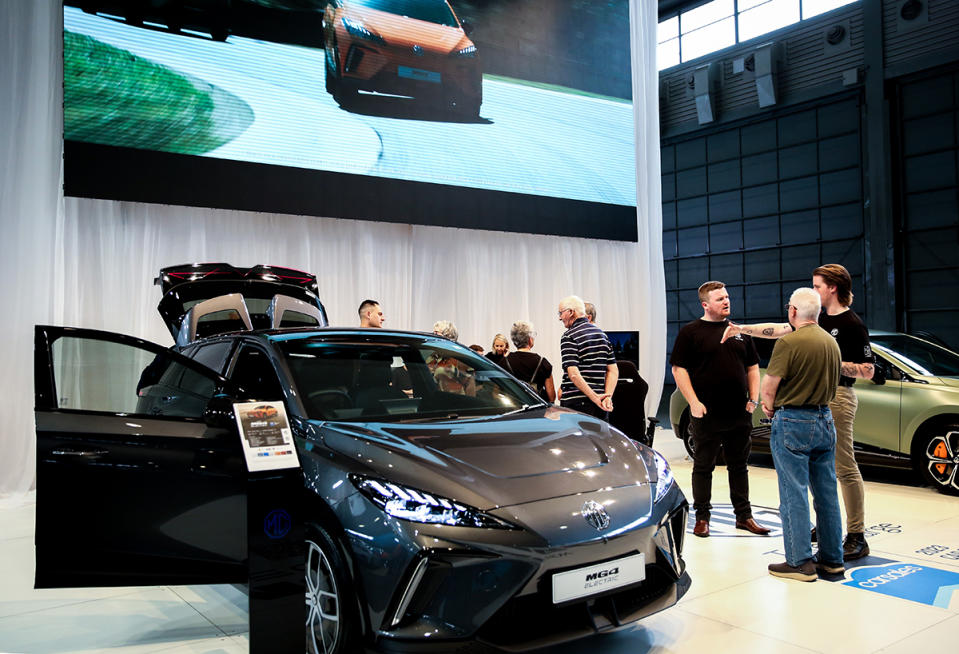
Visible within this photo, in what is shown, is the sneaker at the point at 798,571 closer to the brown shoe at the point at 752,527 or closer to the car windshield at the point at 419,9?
the brown shoe at the point at 752,527

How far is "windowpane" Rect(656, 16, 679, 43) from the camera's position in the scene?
16031mm

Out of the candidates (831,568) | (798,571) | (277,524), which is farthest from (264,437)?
(831,568)

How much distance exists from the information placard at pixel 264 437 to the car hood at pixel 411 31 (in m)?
5.85

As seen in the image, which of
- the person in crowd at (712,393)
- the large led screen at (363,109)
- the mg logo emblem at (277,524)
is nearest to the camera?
the mg logo emblem at (277,524)

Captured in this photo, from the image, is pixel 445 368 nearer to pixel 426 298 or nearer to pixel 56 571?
pixel 56 571

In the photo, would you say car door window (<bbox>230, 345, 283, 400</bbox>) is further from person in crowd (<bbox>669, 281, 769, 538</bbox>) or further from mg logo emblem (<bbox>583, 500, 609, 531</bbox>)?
person in crowd (<bbox>669, 281, 769, 538</bbox>)

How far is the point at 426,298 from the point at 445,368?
15.9 ft

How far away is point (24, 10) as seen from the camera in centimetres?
579

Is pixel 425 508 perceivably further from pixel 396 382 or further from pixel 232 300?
pixel 232 300

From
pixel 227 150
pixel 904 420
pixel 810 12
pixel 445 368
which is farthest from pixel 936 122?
pixel 445 368

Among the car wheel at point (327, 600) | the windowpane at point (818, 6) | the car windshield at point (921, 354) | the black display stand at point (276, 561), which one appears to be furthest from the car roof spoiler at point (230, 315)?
the windowpane at point (818, 6)

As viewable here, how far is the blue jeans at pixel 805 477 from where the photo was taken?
10.6 ft

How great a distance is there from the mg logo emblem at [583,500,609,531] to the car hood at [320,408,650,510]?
0.06 meters

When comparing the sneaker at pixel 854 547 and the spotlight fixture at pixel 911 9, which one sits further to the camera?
the spotlight fixture at pixel 911 9
